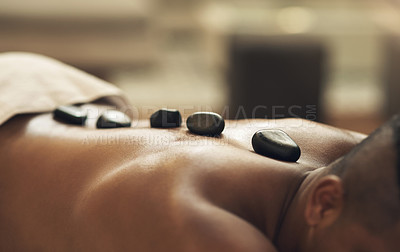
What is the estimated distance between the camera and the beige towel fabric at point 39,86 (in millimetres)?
815

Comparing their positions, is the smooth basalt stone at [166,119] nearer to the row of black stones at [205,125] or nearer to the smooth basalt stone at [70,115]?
the row of black stones at [205,125]

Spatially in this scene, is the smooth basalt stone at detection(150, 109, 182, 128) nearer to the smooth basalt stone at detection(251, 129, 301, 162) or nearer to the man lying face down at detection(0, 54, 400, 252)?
the man lying face down at detection(0, 54, 400, 252)

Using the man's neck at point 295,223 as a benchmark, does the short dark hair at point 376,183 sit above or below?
above

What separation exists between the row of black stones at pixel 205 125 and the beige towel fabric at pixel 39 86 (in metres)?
0.06

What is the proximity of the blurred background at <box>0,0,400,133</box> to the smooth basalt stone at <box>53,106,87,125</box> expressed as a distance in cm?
23

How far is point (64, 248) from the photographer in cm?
61

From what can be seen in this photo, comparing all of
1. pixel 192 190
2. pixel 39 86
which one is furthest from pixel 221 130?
pixel 39 86

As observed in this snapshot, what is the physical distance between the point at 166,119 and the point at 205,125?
0.26 feet

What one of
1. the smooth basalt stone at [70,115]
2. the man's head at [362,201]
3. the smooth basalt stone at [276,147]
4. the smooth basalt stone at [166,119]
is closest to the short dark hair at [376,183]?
the man's head at [362,201]

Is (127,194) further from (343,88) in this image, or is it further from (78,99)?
(343,88)

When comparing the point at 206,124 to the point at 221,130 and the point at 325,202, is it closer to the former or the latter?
the point at 221,130

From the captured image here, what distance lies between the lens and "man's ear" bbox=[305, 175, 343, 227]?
1.68 ft

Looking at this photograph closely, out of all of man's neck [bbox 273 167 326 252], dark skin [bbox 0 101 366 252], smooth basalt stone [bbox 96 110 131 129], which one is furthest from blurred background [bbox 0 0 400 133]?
man's neck [bbox 273 167 326 252]

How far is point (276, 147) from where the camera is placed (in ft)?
2.07
